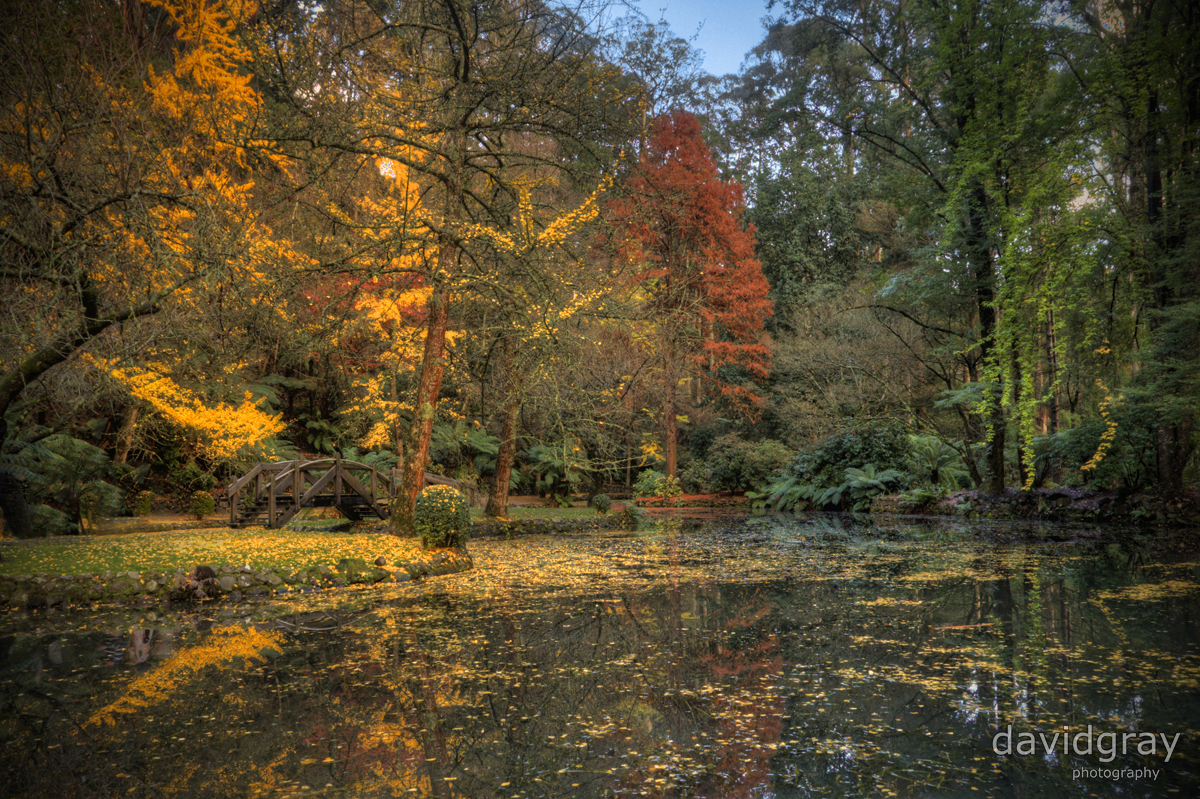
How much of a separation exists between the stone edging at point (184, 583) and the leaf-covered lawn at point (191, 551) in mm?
173

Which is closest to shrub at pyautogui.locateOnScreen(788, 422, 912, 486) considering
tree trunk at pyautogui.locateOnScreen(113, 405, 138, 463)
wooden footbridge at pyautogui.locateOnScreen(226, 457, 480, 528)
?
wooden footbridge at pyautogui.locateOnScreen(226, 457, 480, 528)

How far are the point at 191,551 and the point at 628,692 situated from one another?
666 centimetres

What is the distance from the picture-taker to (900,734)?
123 inches

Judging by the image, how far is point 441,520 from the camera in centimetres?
937

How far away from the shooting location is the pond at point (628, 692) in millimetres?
2746

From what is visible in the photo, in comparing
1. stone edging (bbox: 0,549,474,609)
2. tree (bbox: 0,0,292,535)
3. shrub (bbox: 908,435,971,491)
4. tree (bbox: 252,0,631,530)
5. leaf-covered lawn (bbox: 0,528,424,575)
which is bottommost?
stone edging (bbox: 0,549,474,609)

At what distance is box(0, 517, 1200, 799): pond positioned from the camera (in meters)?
2.75

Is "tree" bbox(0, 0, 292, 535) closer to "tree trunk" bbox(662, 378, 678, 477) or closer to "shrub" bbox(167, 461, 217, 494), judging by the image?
"shrub" bbox(167, 461, 217, 494)

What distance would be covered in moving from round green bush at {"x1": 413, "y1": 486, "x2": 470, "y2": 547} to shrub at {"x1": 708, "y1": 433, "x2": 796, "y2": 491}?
13.9 m

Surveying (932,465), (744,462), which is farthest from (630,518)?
(932,465)

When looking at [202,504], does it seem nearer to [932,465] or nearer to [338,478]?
[338,478]

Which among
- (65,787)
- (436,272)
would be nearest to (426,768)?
(65,787)

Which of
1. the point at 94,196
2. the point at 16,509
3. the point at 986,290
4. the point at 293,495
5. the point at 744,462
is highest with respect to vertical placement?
the point at 986,290

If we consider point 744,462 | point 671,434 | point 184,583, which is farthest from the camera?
point 744,462
